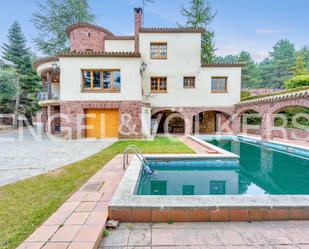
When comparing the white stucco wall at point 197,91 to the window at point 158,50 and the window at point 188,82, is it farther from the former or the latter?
the window at point 158,50

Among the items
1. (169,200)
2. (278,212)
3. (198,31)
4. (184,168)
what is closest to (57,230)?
(169,200)

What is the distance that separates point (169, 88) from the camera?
1620 centimetres

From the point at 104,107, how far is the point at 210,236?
37.0 ft

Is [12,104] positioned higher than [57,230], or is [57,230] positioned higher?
[12,104]

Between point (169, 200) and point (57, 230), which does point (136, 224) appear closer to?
point (169, 200)

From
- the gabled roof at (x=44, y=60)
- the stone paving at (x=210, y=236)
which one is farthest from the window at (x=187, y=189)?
the gabled roof at (x=44, y=60)

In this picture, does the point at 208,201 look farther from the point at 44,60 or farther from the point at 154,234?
the point at 44,60

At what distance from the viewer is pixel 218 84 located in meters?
16.6

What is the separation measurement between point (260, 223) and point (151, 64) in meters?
14.6

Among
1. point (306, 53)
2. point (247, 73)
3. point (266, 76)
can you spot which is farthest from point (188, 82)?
point (306, 53)

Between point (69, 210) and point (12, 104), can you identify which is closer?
point (69, 210)

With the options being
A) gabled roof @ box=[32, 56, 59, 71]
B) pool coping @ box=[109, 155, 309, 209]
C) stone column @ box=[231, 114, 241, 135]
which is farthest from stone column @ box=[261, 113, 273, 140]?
gabled roof @ box=[32, 56, 59, 71]

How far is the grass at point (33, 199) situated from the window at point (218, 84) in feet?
44.0

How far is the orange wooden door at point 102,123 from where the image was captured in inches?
517
